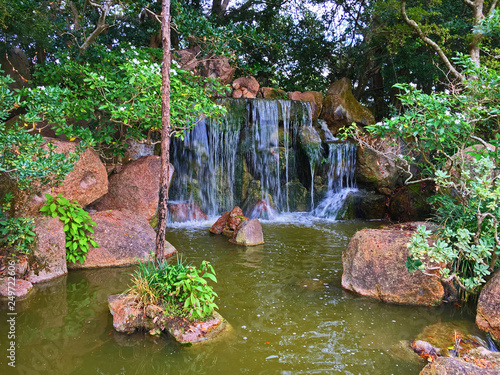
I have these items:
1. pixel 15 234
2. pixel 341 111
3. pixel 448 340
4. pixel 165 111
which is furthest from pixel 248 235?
pixel 341 111

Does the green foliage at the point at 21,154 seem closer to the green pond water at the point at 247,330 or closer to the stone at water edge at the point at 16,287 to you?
the stone at water edge at the point at 16,287

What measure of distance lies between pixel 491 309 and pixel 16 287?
6.91 m

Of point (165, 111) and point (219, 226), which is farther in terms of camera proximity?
point (219, 226)

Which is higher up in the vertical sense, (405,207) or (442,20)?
(442,20)

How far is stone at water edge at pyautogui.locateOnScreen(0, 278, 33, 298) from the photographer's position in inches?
211

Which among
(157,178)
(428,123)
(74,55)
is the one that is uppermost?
(74,55)

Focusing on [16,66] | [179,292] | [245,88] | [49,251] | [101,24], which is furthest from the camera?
[245,88]

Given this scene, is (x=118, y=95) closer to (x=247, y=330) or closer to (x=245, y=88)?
(x=247, y=330)

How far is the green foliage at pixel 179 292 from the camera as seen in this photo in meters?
4.41

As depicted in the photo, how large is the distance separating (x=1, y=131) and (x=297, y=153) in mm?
10409

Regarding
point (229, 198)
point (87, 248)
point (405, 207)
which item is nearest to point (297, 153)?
point (229, 198)

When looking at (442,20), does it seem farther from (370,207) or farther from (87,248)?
(87,248)

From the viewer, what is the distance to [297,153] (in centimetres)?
1427

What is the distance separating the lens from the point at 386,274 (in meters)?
5.53
